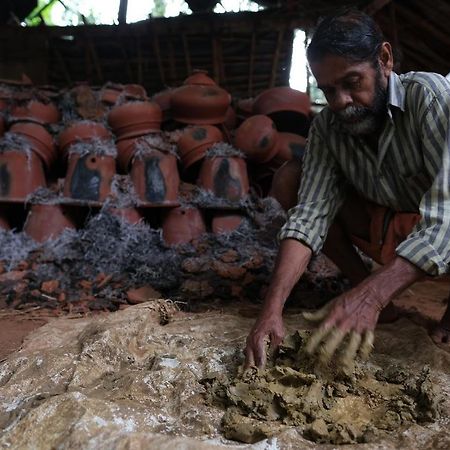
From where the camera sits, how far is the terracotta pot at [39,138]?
12.6 ft

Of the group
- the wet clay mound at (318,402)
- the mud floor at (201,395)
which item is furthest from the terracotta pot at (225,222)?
the wet clay mound at (318,402)

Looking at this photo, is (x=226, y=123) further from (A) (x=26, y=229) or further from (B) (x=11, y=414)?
(B) (x=11, y=414)

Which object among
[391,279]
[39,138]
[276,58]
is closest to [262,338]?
[391,279]

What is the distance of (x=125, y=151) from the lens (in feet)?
12.8

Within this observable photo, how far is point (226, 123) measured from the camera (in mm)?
4453

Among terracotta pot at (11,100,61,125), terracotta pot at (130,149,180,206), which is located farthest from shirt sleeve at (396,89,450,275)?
terracotta pot at (11,100,61,125)

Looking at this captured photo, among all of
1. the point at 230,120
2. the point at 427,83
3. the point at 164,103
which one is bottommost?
the point at 230,120

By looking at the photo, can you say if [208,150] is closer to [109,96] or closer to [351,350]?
[109,96]

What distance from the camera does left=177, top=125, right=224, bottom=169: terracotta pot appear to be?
3.93 m

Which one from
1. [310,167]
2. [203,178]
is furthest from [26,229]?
[310,167]

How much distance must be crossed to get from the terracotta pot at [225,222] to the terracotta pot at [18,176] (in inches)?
52.8

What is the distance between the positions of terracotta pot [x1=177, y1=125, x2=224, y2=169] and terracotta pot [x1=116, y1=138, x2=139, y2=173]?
1.21 ft

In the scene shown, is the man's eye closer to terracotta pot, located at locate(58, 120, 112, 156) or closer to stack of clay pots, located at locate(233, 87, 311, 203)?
stack of clay pots, located at locate(233, 87, 311, 203)

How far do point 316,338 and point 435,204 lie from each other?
0.56 metres
